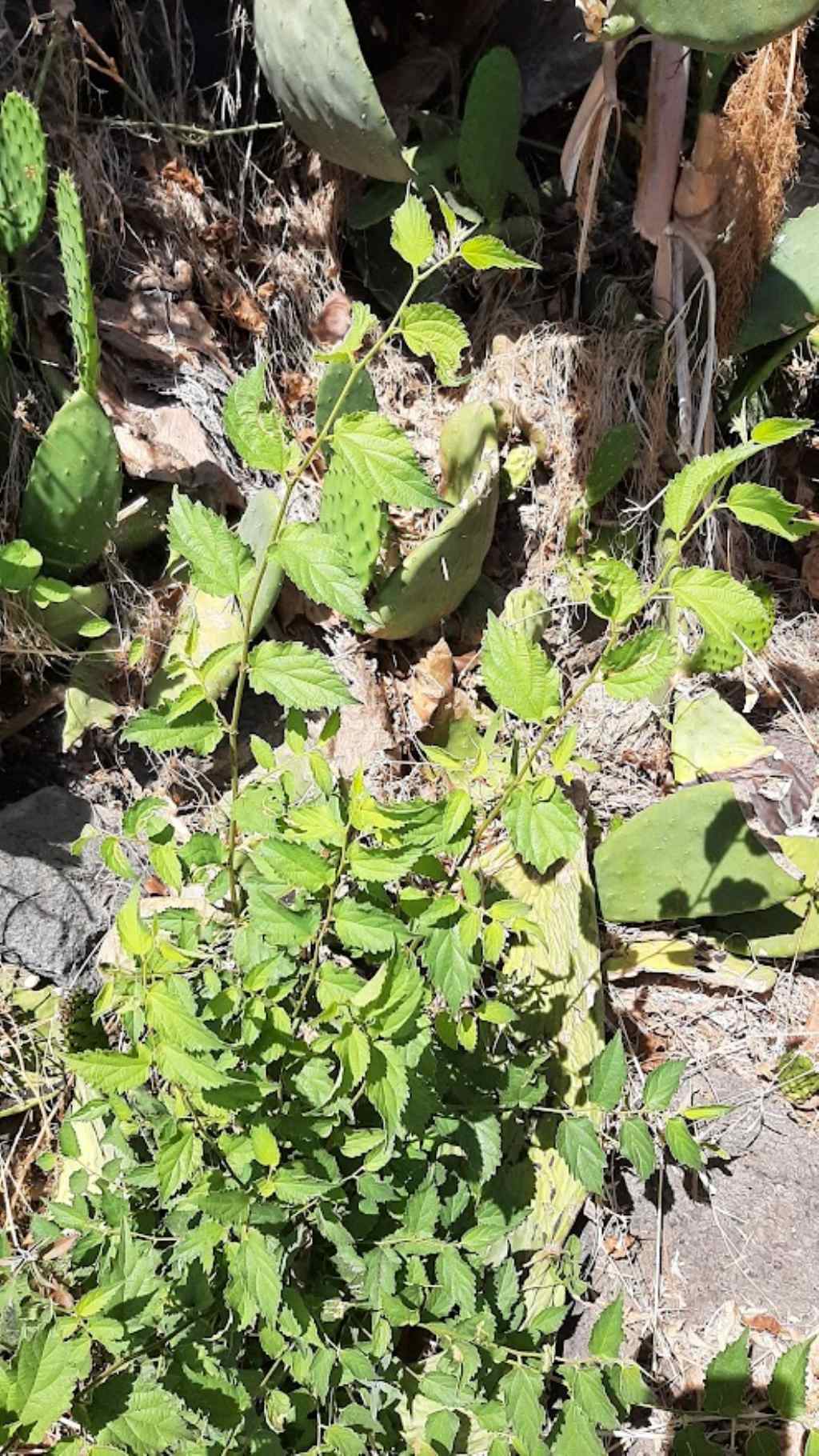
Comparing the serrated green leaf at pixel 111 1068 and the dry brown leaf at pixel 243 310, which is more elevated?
the dry brown leaf at pixel 243 310

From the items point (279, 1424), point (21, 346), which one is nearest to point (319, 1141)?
point (279, 1424)

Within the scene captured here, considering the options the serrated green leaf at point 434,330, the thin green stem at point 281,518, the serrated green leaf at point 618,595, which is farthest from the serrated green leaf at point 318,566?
the serrated green leaf at point 618,595

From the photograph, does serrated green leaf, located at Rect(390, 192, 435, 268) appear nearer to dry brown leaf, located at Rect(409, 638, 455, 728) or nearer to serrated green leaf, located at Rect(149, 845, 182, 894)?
serrated green leaf, located at Rect(149, 845, 182, 894)

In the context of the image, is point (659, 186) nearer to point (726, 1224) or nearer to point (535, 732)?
point (535, 732)

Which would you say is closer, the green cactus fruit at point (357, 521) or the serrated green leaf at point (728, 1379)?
the serrated green leaf at point (728, 1379)

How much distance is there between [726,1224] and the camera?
178 centimetres

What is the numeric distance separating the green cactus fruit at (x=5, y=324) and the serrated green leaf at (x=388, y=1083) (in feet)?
3.77

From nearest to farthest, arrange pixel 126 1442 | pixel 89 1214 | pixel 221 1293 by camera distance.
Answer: pixel 126 1442
pixel 221 1293
pixel 89 1214

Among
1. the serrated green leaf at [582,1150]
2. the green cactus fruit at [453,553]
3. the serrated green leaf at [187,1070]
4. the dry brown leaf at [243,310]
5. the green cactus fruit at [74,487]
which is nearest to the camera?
the serrated green leaf at [187,1070]

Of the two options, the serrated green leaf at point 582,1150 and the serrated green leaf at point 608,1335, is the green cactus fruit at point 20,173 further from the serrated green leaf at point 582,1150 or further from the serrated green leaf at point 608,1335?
the serrated green leaf at point 608,1335

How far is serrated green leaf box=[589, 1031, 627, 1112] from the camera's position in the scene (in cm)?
138

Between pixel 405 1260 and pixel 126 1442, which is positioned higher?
pixel 126 1442

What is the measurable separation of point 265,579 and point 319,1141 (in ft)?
2.98

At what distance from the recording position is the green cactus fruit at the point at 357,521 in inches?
69.4
